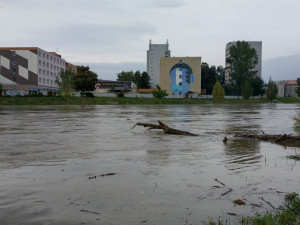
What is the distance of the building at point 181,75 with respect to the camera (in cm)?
10744

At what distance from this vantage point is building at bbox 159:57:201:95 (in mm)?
107438

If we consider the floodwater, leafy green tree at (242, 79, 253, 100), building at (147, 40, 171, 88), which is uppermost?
building at (147, 40, 171, 88)

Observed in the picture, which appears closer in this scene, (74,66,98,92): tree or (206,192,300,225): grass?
(206,192,300,225): grass

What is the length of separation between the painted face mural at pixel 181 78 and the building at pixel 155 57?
6724 cm

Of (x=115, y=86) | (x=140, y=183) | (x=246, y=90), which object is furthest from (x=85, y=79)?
(x=140, y=183)

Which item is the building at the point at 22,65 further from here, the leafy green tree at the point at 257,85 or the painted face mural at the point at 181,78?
the leafy green tree at the point at 257,85

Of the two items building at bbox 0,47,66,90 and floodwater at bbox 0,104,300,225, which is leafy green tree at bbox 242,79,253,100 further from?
floodwater at bbox 0,104,300,225

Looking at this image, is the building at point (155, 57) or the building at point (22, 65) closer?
the building at point (22, 65)

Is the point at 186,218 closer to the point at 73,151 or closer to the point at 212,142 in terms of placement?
the point at 73,151

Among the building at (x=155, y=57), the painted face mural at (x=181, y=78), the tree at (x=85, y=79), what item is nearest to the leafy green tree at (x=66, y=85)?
the tree at (x=85, y=79)

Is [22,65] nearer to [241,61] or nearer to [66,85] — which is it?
[66,85]

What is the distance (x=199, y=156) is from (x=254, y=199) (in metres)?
4.10

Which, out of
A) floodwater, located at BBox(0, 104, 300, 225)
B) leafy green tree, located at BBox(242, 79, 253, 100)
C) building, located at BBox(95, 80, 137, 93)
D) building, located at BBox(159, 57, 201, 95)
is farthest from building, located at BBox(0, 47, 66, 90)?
floodwater, located at BBox(0, 104, 300, 225)

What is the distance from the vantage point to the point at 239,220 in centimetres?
432
